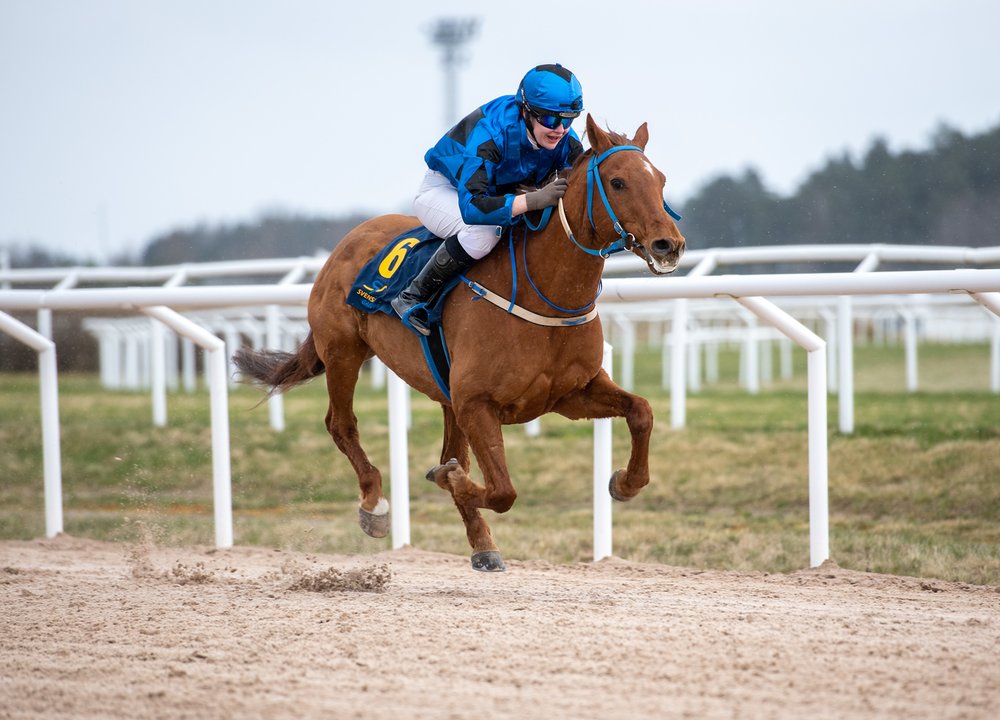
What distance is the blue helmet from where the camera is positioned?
13.8ft

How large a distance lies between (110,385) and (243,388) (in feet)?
14.5

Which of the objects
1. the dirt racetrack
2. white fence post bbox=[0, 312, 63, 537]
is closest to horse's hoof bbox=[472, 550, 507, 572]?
the dirt racetrack

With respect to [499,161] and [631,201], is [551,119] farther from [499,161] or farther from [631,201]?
[631,201]

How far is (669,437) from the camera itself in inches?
350

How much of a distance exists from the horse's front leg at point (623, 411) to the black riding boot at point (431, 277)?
0.64 meters

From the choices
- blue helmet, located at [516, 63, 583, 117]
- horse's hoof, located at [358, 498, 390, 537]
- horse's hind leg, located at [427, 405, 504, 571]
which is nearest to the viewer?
blue helmet, located at [516, 63, 583, 117]

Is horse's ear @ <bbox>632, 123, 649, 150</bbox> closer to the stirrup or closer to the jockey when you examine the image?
the jockey

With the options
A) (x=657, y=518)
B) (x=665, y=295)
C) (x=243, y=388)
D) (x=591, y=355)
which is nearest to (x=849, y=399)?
(x=657, y=518)

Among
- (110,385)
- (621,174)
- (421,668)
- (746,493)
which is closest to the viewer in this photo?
(421,668)

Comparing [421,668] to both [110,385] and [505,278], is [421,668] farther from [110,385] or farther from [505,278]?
[110,385]

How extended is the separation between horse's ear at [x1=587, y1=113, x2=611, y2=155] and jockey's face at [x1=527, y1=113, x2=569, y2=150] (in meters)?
0.26

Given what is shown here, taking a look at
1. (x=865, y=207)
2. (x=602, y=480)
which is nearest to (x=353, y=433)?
(x=602, y=480)

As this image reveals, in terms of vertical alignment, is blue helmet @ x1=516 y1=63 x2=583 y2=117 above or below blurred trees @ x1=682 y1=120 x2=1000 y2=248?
below

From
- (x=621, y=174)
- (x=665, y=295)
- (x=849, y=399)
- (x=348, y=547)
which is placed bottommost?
(x=348, y=547)
